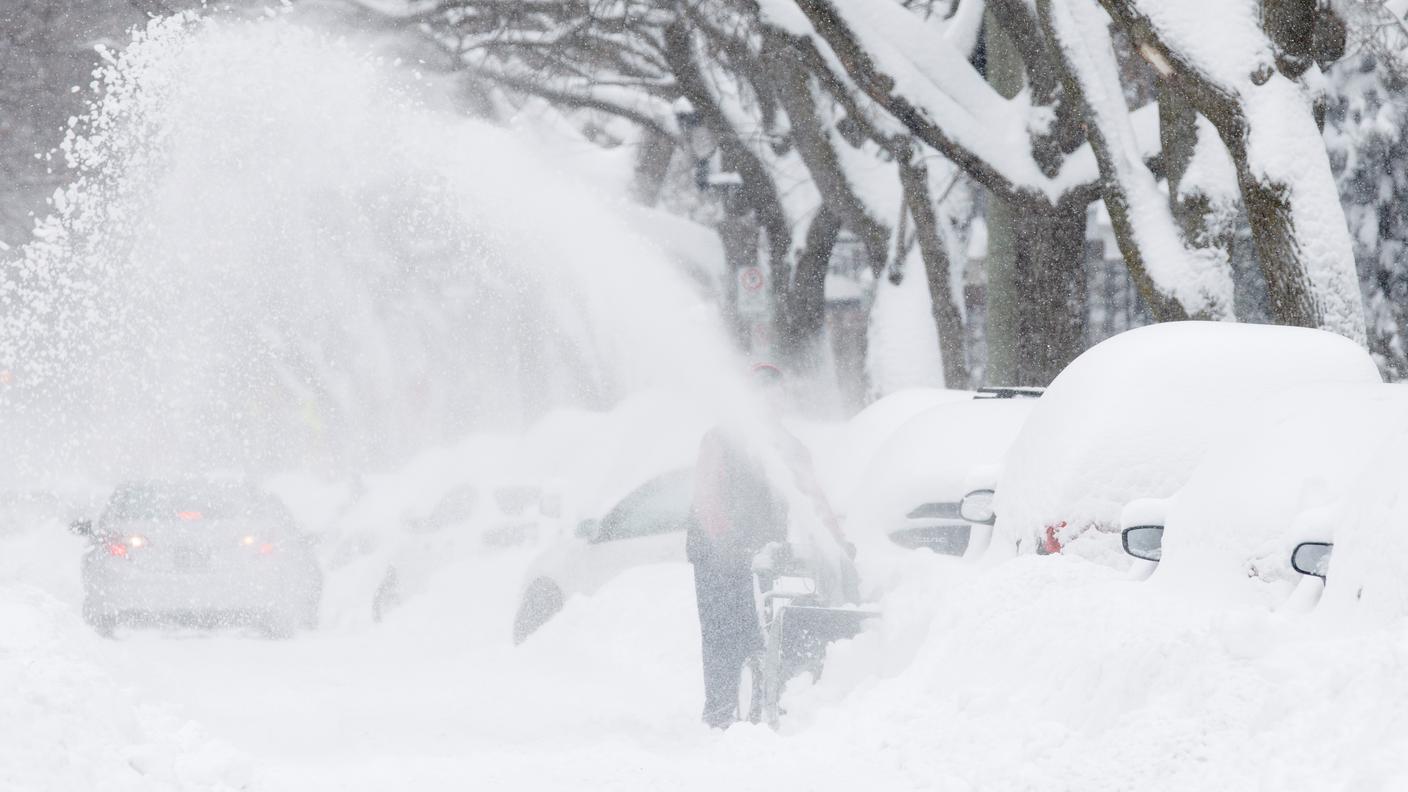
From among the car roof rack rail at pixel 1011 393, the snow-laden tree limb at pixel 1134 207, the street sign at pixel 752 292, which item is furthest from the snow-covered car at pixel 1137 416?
the street sign at pixel 752 292

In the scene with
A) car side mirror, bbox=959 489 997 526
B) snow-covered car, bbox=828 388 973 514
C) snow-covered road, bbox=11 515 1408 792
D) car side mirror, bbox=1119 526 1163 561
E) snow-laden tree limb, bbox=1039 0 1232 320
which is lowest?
snow-covered road, bbox=11 515 1408 792

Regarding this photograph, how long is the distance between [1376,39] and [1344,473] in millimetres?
8721

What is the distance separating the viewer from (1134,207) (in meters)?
12.8

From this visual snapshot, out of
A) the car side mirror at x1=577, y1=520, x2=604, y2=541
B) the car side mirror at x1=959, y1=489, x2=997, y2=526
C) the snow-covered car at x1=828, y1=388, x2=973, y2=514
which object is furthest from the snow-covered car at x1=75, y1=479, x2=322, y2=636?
the car side mirror at x1=959, y1=489, x2=997, y2=526

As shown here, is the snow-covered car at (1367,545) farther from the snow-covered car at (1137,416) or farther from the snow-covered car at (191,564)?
the snow-covered car at (191,564)

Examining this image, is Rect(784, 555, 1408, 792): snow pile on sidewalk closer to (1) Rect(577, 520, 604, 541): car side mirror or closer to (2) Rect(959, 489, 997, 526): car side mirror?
(2) Rect(959, 489, 997, 526): car side mirror

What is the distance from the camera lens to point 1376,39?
13.2 meters

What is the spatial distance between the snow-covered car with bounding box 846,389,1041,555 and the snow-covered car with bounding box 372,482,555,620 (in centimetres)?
490

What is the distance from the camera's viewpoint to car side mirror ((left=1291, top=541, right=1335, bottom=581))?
15.8 feet

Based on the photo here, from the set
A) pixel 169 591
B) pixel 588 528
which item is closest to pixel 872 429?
pixel 588 528

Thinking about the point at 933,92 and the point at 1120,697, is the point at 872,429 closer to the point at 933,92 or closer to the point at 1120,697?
the point at 933,92

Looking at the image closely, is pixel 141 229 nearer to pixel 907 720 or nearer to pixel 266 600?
pixel 266 600

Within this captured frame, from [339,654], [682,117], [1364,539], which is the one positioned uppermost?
[682,117]

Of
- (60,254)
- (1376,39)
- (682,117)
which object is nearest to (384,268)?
(60,254)
